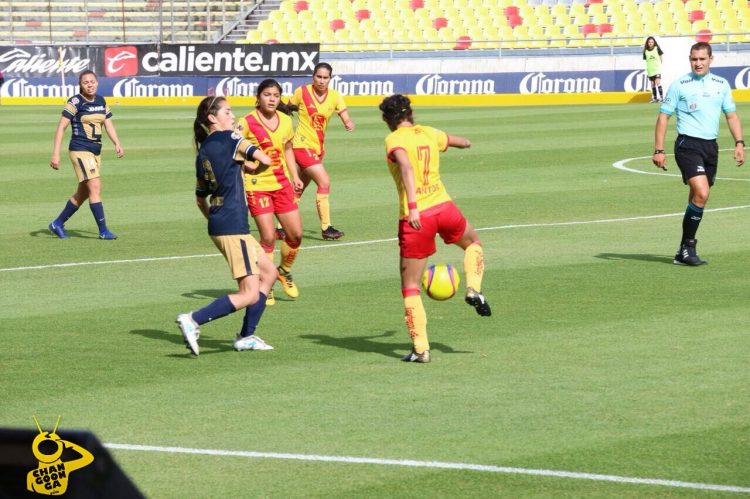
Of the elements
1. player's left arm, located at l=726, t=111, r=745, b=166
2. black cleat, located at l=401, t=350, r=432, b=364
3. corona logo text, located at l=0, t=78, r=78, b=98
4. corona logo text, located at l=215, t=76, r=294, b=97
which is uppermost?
player's left arm, located at l=726, t=111, r=745, b=166

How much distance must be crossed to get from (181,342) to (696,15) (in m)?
41.4

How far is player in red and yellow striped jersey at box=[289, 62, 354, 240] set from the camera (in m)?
16.2

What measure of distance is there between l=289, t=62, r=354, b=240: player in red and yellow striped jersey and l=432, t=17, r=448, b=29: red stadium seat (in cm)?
3468

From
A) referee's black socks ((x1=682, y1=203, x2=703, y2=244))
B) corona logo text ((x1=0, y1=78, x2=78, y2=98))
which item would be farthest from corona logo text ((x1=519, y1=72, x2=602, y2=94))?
referee's black socks ((x1=682, y1=203, x2=703, y2=244))

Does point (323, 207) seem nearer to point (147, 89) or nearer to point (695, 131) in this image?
point (695, 131)

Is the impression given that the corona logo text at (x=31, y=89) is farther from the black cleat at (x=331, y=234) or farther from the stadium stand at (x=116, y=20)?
the black cleat at (x=331, y=234)

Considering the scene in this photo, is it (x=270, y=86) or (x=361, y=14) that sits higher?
(x=270, y=86)

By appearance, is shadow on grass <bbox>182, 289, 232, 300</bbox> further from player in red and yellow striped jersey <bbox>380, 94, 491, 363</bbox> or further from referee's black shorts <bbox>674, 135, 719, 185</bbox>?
referee's black shorts <bbox>674, 135, 719, 185</bbox>

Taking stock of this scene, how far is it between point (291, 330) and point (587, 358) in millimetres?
2567

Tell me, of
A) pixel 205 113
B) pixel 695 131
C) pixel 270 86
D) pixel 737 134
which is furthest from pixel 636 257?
pixel 205 113

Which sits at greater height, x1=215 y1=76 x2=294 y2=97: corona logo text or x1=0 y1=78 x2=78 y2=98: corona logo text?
x1=215 y1=76 x2=294 y2=97: corona logo text

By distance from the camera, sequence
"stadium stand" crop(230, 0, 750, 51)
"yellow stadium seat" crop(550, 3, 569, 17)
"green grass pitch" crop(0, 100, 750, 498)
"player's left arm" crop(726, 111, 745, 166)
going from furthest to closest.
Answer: "yellow stadium seat" crop(550, 3, 569, 17)
"stadium stand" crop(230, 0, 750, 51)
"player's left arm" crop(726, 111, 745, 166)
"green grass pitch" crop(0, 100, 750, 498)

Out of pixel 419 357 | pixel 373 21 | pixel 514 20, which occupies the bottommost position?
pixel 373 21

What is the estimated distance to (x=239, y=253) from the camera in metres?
9.19
